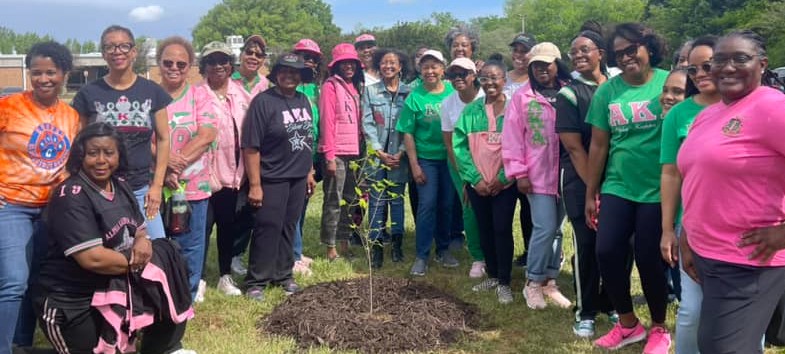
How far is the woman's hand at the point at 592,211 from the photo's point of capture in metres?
4.55

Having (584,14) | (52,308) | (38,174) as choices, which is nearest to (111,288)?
(52,308)

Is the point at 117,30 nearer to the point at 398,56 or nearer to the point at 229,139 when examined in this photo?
the point at 229,139

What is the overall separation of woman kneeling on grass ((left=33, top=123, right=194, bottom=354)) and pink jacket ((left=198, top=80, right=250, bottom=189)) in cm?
141

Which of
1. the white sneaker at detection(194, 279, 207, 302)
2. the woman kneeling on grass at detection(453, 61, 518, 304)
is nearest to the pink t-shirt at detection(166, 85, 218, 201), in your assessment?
the white sneaker at detection(194, 279, 207, 302)

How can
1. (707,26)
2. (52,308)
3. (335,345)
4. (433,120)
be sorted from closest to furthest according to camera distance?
(52,308)
(335,345)
(433,120)
(707,26)

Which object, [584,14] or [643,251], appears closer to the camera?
[643,251]

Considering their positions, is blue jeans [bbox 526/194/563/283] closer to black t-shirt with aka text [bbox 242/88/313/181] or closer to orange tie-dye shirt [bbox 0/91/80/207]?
black t-shirt with aka text [bbox 242/88/313/181]

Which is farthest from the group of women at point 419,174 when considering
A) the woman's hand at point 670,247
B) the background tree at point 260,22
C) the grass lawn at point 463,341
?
the background tree at point 260,22

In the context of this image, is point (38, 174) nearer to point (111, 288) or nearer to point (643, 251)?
point (111, 288)

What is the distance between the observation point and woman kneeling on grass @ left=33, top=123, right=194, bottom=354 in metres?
3.87

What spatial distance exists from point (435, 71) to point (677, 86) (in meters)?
2.78

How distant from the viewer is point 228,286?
588 cm

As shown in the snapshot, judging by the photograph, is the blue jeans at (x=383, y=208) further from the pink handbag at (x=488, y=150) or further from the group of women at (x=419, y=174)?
the pink handbag at (x=488, y=150)

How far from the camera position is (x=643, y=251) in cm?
424
